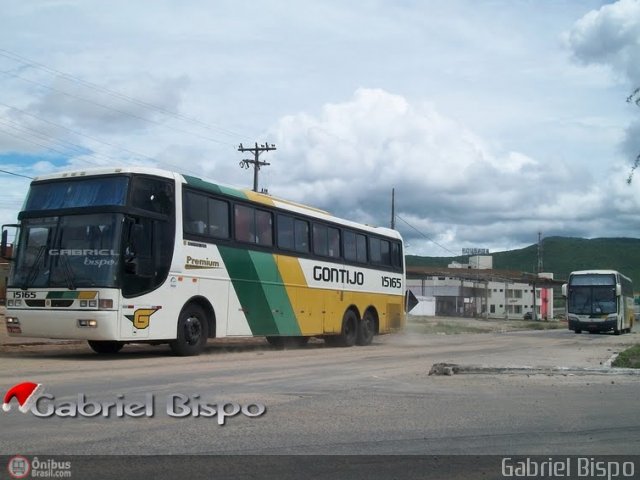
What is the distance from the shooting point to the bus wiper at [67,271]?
13469 mm

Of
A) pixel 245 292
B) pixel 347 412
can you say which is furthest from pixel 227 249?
pixel 347 412

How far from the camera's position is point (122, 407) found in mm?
8438

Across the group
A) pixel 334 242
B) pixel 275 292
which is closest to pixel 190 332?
pixel 275 292

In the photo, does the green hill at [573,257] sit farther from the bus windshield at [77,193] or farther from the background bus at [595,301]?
the bus windshield at [77,193]

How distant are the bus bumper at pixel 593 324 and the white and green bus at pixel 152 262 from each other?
2573 centimetres

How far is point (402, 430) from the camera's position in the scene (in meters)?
7.62

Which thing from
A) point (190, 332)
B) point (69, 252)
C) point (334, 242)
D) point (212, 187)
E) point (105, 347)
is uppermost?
point (212, 187)

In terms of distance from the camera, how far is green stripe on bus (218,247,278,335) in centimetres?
1642

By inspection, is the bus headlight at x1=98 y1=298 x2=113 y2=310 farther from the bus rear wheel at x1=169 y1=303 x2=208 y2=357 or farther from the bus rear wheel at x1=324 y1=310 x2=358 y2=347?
the bus rear wheel at x1=324 y1=310 x2=358 y2=347

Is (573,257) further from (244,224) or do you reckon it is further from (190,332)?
(190,332)

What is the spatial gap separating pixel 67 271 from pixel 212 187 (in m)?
3.75

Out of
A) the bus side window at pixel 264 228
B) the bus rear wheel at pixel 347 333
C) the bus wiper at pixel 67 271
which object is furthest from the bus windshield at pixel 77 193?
the bus rear wheel at pixel 347 333

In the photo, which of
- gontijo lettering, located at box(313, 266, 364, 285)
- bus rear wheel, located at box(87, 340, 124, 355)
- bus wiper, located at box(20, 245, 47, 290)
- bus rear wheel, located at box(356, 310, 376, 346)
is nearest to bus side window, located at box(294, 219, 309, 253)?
gontijo lettering, located at box(313, 266, 364, 285)

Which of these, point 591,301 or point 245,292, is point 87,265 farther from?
point 591,301
